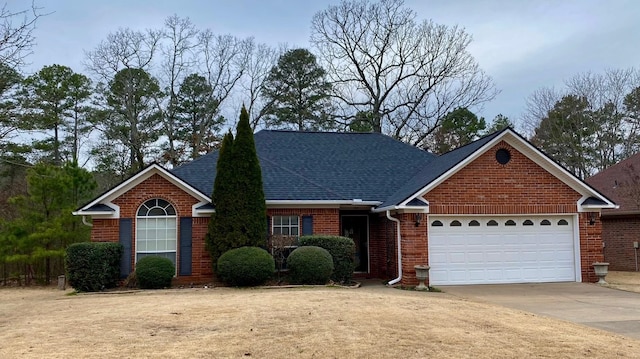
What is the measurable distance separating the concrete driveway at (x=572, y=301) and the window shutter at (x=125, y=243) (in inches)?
348

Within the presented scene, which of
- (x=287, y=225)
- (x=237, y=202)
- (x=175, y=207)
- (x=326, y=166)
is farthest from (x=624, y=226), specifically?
(x=175, y=207)

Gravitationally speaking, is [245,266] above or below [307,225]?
below

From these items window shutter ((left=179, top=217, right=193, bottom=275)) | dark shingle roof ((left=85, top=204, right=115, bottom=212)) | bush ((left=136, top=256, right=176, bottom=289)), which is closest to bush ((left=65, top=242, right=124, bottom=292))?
bush ((left=136, top=256, right=176, bottom=289))

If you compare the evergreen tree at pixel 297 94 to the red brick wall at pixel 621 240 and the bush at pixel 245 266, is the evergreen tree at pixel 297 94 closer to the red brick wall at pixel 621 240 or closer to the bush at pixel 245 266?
the red brick wall at pixel 621 240

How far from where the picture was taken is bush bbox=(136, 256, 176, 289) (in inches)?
587

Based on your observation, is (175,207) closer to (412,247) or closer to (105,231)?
(105,231)

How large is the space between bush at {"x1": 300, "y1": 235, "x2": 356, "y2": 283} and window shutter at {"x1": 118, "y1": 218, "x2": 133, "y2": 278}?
4952 mm

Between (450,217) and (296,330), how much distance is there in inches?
355

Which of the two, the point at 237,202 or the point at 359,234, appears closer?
the point at 237,202

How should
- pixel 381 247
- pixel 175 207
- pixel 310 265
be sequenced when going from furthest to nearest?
pixel 381 247
pixel 175 207
pixel 310 265

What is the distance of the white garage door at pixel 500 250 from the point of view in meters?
16.1

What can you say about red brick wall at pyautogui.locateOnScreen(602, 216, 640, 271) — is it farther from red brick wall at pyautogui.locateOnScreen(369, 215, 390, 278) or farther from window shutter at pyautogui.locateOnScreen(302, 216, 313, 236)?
window shutter at pyautogui.locateOnScreen(302, 216, 313, 236)

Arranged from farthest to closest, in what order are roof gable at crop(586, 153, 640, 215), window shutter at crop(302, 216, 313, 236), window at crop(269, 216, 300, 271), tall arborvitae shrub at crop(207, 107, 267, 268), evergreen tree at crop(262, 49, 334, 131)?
evergreen tree at crop(262, 49, 334, 131), roof gable at crop(586, 153, 640, 215), window shutter at crop(302, 216, 313, 236), window at crop(269, 216, 300, 271), tall arborvitae shrub at crop(207, 107, 267, 268)

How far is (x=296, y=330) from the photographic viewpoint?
27.0ft
